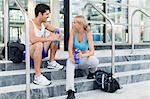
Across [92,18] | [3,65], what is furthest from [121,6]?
[3,65]

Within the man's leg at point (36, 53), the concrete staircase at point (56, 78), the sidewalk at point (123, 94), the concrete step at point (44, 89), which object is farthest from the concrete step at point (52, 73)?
the sidewalk at point (123, 94)

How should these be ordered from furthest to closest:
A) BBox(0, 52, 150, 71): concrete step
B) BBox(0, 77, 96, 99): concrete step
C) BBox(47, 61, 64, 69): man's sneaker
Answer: BBox(47, 61, 64, 69): man's sneaker → BBox(0, 52, 150, 71): concrete step → BBox(0, 77, 96, 99): concrete step

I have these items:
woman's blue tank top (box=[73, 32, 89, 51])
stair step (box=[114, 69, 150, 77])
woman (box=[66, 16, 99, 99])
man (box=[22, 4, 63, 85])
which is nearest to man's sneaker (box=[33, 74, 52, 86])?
man (box=[22, 4, 63, 85])

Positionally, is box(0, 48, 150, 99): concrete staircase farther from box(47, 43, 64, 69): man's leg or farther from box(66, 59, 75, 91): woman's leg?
box(66, 59, 75, 91): woman's leg

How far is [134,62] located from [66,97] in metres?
1.96

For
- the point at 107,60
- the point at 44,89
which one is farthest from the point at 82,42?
the point at 107,60

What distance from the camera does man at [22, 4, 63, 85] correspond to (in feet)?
10.4

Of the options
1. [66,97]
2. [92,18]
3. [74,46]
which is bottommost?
[66,97]

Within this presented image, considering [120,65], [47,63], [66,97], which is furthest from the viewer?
[120,65]

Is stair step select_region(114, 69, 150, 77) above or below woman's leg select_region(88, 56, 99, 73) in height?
below

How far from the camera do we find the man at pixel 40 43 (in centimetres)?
318

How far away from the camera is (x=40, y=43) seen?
320 centimetres

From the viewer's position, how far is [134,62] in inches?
191

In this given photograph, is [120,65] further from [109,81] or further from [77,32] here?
[77,32]
